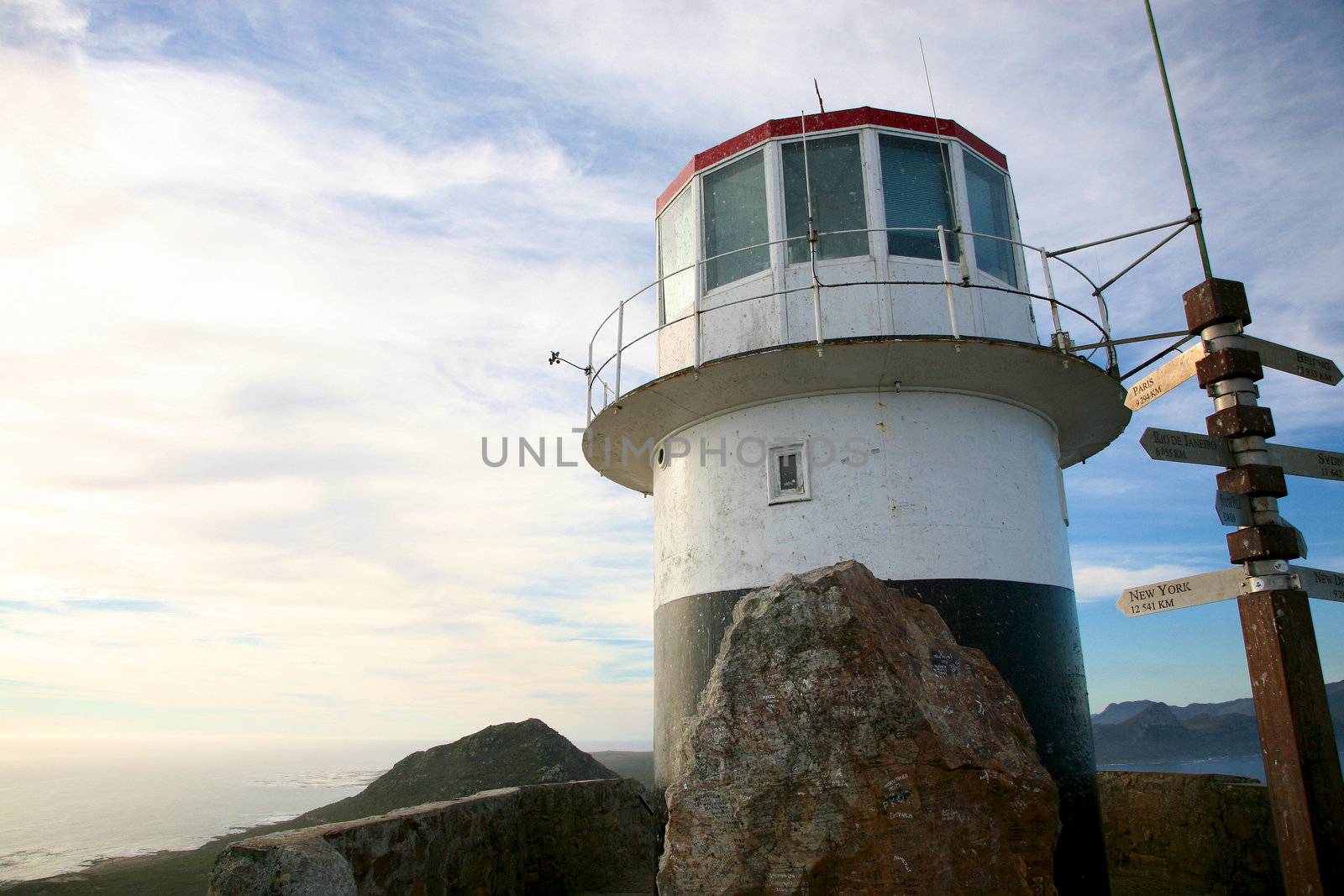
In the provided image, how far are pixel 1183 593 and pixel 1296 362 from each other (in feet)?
6.40

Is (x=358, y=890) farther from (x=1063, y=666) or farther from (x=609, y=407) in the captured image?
(x=1063, y=666)

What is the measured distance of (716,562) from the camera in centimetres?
797

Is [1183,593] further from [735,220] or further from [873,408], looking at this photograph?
[735,220]

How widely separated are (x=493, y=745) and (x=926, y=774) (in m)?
12.8

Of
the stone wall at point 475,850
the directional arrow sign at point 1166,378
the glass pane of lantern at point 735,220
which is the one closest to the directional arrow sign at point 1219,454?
the directional arrow sign at point 1166,378

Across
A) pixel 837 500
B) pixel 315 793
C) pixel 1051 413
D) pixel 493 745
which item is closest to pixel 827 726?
pixel 837 500

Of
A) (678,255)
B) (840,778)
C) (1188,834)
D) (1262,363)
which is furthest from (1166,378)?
(1188,834)

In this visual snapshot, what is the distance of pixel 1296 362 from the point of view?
6234mm

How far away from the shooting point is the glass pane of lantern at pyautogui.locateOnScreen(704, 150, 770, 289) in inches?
334

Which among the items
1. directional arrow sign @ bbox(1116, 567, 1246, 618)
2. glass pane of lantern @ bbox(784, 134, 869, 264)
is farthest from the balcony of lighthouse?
directional arrow sign @ bbox(1116, 567, 1246, 618)

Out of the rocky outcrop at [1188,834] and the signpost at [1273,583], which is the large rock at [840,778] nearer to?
the signpost at [1273,583]

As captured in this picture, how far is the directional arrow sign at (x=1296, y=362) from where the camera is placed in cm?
610

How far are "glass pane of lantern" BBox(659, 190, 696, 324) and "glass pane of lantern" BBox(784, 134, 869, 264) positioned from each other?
1.13 metres

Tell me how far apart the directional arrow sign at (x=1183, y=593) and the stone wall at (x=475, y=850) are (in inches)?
176
